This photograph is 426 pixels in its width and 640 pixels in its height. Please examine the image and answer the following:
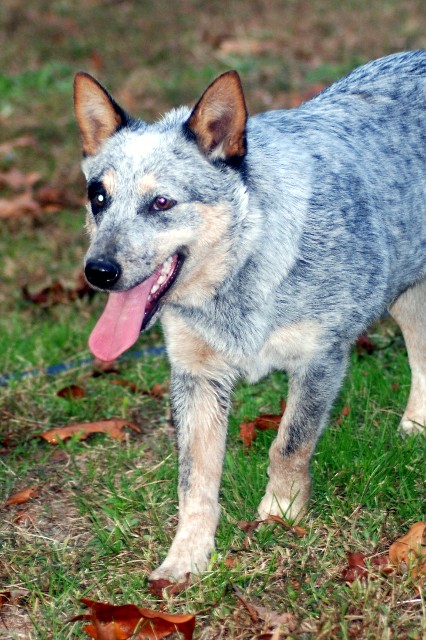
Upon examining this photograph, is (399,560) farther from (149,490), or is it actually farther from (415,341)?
(415,341)

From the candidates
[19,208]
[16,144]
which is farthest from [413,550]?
[16,144]

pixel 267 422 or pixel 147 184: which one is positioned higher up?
pixel 147 184

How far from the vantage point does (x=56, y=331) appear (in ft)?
16.3

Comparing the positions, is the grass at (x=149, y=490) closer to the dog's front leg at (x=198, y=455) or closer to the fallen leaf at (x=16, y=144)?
the dog's front leg at (x=198, y=455)

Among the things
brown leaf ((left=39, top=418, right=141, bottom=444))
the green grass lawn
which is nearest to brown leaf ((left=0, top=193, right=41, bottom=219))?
the green grass lawn

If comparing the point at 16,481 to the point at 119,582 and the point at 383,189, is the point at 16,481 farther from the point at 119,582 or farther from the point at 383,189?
the point at 383,189

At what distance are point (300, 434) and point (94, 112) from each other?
1.35 meters

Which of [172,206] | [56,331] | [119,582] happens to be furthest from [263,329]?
[56,331]

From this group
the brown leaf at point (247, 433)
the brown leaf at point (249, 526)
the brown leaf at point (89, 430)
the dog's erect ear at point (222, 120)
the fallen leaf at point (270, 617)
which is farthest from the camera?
the brown leaf at point (89, 430)

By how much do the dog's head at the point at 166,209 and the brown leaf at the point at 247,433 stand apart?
0.84 m

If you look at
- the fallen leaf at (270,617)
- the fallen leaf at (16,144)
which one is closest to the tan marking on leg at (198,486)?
the fallen leaf at (270,617)

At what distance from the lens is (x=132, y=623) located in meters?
2.92

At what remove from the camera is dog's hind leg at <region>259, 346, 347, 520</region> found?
3.36m

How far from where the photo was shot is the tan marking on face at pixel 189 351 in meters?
3.38
